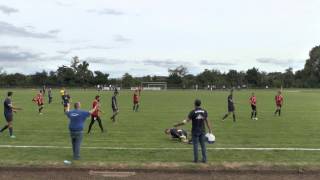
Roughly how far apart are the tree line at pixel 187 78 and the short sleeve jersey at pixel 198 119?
471 ft

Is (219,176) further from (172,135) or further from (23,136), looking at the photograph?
(23,136)

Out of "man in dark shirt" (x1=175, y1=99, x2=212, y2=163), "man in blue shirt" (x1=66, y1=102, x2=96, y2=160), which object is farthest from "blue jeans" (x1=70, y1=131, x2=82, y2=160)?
"man in dark shirt" (x1=175, y1=99, x2=212, y2=163)

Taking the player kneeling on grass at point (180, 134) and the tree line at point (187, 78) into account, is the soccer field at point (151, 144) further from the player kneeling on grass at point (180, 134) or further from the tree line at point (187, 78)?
the tree line at point (187, 78)

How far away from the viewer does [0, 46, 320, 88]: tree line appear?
16450 cm

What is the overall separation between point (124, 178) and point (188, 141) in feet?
23.1

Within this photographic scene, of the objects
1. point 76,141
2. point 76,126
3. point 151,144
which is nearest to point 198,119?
point 76,126

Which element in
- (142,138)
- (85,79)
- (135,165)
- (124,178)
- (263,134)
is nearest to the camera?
(124,178)

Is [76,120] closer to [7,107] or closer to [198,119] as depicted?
[198,119]

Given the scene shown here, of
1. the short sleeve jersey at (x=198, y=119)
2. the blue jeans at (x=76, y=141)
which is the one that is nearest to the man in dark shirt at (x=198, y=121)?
the short sleeve jersey at (x=198, y=119)

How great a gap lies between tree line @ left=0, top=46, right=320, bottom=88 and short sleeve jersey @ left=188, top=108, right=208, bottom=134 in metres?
143

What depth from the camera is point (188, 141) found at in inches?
779

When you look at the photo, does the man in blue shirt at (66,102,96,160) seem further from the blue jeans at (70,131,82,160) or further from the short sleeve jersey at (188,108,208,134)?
the short sleeve jersey at (188,108,208,134)

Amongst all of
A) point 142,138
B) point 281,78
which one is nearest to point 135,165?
point 142,138

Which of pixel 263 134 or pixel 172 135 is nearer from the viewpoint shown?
pixel 172 135
